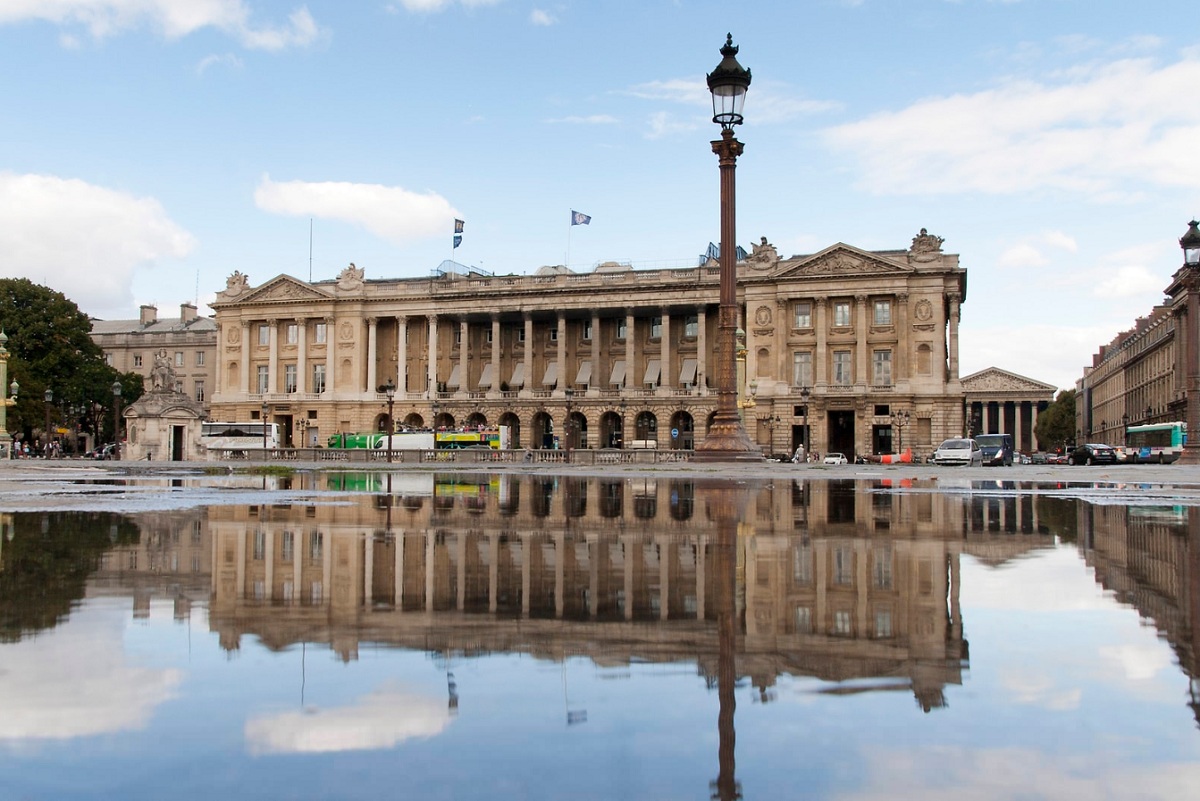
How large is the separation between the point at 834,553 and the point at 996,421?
172m

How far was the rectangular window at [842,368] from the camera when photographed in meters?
88.3

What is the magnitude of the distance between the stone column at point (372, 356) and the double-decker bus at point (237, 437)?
437 inches

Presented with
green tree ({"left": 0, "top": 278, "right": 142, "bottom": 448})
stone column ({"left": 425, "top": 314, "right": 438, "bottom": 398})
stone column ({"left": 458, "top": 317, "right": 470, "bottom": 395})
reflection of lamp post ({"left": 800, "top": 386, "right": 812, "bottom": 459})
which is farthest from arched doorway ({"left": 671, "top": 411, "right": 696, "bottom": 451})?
green tree ({"left": 0, "top": 278, "right": 142, "bottom": 448})

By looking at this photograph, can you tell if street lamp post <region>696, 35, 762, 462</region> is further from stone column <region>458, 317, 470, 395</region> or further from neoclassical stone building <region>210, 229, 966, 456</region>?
stone column <region>458, 317, 470, 395</region>

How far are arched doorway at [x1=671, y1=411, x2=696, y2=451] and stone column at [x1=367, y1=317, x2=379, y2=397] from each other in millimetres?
28013

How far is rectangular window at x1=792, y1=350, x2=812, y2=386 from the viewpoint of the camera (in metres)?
88.6

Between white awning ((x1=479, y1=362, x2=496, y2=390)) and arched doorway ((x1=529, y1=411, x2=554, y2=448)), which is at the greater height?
white awning ((x1=479, y1=362, x2=496, y2=390))

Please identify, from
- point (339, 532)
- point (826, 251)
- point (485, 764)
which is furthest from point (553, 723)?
point (826, 251)

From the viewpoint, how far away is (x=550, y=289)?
96.4 meters

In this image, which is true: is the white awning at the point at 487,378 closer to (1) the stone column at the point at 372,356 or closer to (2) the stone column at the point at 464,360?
(2) the stone column at the point at 464,360

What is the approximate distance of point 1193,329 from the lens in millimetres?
48125

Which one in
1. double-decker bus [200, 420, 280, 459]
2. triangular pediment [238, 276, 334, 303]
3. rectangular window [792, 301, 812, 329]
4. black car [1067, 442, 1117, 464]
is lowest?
black car [1067, 442, 1117, 464]

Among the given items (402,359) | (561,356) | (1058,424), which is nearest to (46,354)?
(402,359)

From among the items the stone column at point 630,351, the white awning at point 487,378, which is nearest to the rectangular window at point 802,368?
the stone column at point 630,351
